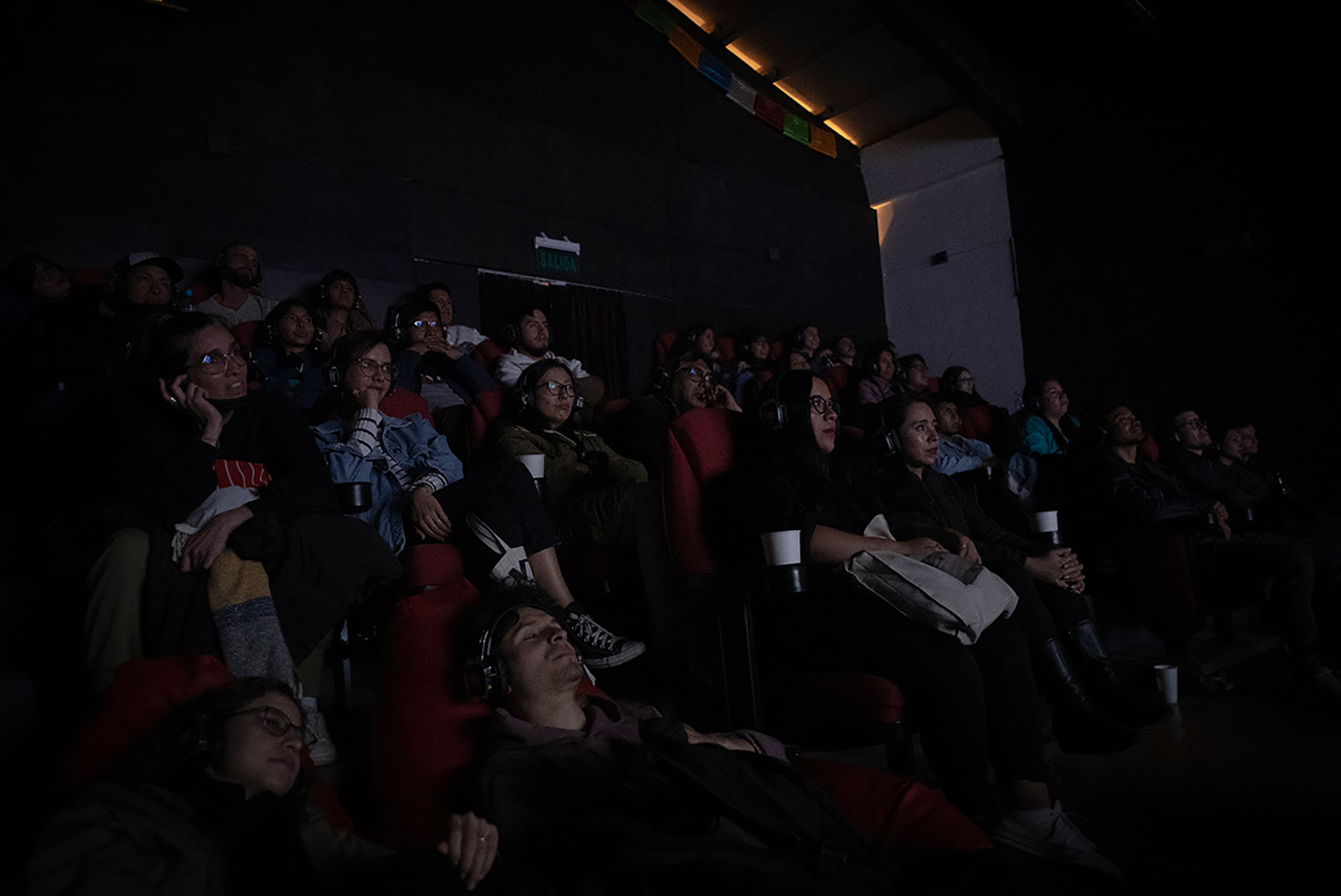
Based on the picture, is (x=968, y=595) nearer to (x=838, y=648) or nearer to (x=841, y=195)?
(x=838, y=648)

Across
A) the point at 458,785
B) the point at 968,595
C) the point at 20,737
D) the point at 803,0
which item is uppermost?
the point at 803,0

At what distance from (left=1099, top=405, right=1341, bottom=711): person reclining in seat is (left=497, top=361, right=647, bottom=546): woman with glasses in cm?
196

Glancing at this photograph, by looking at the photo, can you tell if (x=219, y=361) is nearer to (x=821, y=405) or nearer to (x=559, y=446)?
(x=559, y=446)

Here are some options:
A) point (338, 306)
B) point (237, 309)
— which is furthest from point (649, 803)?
point (237, 309)

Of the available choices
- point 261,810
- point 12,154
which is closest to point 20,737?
point 261,810

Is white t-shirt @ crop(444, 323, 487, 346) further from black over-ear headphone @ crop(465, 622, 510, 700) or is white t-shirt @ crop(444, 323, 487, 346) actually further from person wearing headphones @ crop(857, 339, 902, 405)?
black over-ear headphone @ crop(465, 622, 510, 700)

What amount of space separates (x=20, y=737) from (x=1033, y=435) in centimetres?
430

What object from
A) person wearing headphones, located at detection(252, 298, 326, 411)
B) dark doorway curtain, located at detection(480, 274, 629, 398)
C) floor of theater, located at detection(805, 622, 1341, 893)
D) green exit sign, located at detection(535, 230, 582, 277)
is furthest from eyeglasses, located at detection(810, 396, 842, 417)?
green exit sign, located at detection(535, 230, 582, 277)

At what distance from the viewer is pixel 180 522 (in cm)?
176

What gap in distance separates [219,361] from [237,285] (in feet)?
7.22

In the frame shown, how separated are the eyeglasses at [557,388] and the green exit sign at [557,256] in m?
2.87

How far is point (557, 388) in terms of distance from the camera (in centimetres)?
284

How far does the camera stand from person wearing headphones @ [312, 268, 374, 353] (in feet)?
12.8

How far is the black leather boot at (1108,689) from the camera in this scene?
2084 mm
